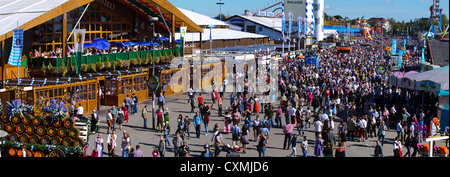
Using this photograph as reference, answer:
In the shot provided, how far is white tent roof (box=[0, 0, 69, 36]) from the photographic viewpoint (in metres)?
26.4

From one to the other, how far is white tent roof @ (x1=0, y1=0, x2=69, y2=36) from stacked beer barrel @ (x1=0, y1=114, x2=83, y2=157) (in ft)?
29.0

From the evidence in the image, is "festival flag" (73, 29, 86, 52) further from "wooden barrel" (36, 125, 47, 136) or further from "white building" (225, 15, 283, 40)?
"white building" (225, 15, 283, 40)

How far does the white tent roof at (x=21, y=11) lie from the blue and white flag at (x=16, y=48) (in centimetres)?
102

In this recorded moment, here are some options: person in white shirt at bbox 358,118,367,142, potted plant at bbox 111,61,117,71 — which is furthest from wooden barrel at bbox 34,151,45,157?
potted plant at bbox 111,61,117,71

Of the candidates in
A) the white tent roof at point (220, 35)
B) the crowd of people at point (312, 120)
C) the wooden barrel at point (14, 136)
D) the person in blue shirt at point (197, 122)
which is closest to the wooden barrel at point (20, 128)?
the wooden barrel at point (14, 136)

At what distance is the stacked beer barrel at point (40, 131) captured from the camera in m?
17.4

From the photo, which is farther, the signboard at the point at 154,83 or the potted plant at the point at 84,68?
the potted plant at the point at 84,68

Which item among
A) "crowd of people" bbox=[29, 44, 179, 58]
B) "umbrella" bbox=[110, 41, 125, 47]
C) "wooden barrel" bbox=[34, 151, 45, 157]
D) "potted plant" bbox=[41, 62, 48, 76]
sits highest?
"umbrella" bbox=[110, 41, 125, 47]

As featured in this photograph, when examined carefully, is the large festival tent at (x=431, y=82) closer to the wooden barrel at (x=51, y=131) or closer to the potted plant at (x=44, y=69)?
the wooden barrel at (x=51, y=131)

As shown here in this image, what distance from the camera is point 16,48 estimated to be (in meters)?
24.7

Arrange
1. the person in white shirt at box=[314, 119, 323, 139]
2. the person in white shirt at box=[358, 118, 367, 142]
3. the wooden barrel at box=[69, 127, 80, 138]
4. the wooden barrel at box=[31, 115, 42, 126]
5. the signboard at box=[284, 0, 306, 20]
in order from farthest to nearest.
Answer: the signboard at box=[284, 0, 306, 20] < the person in white shirt at box=[358, 118, 367, 142] < the person in white shirt at box=[314, 119, 323, 139] < the wooden barrel at box=[31, 115, 42, 126] < the wooden barrel at box=[69, 127, 80, 138]

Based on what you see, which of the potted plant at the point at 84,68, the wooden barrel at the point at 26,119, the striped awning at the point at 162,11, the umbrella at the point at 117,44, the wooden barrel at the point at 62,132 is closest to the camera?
the wooden barrel at the point at 62,132

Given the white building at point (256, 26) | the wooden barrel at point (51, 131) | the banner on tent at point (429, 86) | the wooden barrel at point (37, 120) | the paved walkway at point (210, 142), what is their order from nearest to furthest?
the wooden barrel at point (51, 131), the wooden barrel at point (37, 120), the paved walkway at point (210, 142), the banner on tent at point (429, 86), the white building at point (256, 26)

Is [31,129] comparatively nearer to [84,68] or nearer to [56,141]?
[56,141]
